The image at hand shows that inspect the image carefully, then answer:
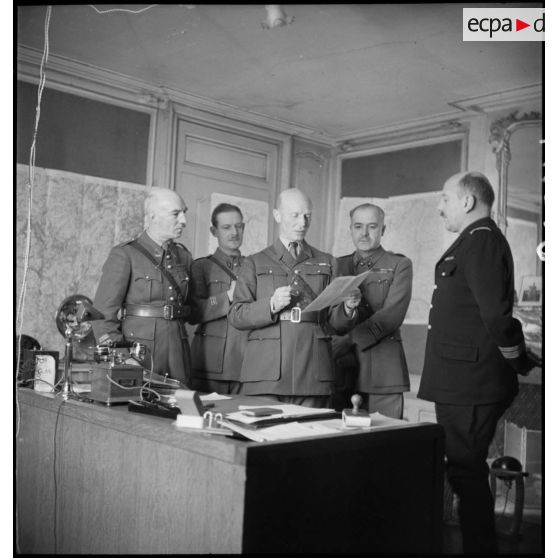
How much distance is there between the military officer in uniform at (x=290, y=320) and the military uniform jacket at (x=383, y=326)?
1.87 feet

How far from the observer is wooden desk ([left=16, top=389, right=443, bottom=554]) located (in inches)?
57.7

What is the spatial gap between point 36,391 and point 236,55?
2.44 metres

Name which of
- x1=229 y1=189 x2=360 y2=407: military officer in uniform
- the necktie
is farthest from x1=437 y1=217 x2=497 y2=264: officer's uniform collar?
the necktie

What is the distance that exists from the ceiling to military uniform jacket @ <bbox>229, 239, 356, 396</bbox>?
1277 mm

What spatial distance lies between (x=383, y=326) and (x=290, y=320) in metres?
0.81

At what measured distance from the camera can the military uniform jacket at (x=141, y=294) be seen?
2.91m

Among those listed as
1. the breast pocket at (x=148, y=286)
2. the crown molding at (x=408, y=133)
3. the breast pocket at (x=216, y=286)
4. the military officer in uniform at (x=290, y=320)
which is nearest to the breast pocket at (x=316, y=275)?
the military officer in uniform at (x=290, y=320)

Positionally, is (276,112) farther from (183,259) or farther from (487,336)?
(487,336)

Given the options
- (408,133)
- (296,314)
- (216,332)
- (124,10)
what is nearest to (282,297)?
(296,314)

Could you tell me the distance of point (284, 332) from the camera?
2.85m

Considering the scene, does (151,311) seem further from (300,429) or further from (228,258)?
(300,429)

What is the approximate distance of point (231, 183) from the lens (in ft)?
15.2

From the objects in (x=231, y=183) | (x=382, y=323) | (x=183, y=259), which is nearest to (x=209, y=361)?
(x=183, y=259)

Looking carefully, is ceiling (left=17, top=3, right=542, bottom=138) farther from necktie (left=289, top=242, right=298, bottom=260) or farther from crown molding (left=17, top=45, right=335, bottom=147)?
necktie (left=289, top=242, right=298, bottom=260)
